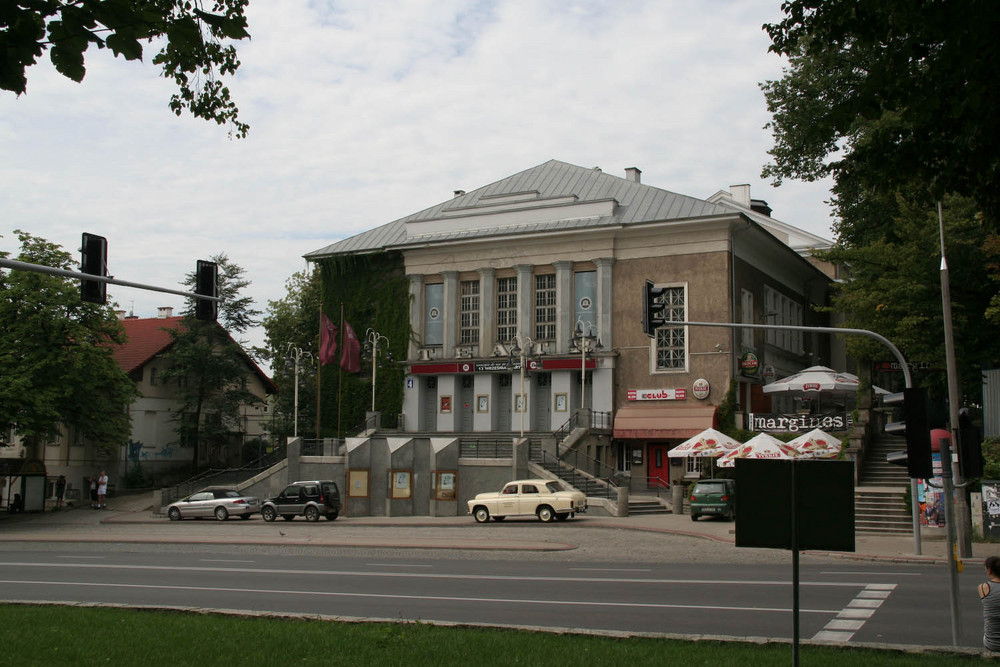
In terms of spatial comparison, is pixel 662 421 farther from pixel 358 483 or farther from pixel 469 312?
pixel 358 483

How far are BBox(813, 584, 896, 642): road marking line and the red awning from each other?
29.2 m

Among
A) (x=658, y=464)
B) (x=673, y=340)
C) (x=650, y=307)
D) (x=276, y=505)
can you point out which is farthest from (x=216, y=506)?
(x=650, y=307)

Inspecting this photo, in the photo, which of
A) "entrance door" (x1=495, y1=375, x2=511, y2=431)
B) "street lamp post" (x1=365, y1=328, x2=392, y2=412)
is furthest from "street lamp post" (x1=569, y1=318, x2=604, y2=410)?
"street lamp post" (x1=365, y1=328, x2=392, y2=412)

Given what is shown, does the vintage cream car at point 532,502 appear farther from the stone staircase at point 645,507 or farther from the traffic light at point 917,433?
the traffic light at point 917,433

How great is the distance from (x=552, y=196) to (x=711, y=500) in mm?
22955

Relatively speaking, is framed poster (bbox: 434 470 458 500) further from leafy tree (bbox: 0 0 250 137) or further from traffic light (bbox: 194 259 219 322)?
leafy tree (bbox: 0 0 250 137)

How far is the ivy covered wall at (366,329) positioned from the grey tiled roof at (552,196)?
1.20m

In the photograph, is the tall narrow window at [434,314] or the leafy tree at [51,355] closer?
the leafy tree at [51,355]

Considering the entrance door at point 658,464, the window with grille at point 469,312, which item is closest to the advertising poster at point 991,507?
the entrance door at point 658,464

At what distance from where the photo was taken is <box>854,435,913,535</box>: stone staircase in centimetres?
3095

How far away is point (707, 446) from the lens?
38.4m

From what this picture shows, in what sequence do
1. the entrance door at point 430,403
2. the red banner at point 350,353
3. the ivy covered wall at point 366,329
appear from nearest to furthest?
the red banner at point 350,353
the entrance door at point 430,403
the ivy covered wall at point 366,329

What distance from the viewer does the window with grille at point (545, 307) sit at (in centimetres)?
5162

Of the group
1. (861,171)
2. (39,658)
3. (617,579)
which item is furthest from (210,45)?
(617,579)
